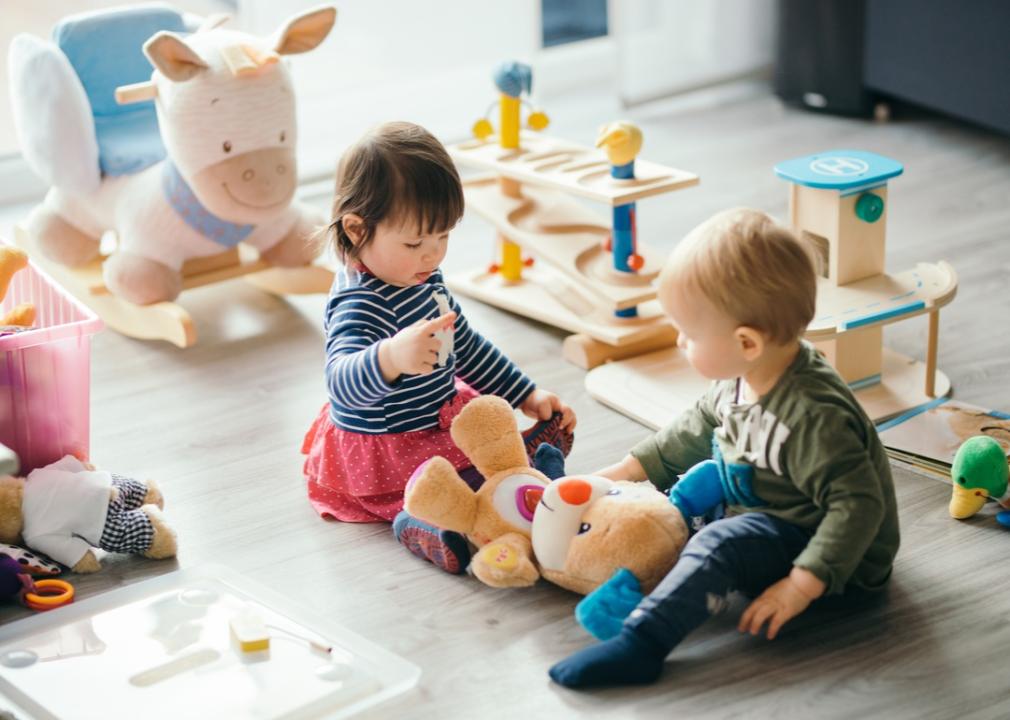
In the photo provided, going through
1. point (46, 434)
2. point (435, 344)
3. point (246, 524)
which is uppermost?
point (435, 344)

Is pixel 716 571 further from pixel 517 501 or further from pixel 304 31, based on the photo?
pixel 304 31

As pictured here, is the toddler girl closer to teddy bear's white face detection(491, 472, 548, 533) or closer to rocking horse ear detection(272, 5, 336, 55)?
teddy bear's white face detection(491, 472, 548, 533)

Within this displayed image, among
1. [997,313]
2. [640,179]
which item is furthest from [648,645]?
[997,313]

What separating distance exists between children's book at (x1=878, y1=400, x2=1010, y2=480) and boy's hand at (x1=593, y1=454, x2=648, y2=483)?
1.17 feet

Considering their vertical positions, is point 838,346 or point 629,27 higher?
point 629,27

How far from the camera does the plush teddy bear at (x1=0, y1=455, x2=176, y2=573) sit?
59.1 inches

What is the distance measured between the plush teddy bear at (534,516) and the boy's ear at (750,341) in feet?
0.63

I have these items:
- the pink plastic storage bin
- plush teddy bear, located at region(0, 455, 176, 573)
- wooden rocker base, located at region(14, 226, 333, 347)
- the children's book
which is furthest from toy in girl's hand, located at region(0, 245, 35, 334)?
the children's book

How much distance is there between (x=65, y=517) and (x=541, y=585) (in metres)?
0.52

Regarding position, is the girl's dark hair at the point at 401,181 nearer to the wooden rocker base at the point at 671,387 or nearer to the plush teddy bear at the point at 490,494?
the plush teddy bear at the point at 490,494

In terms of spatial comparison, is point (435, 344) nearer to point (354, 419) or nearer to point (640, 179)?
point (354, 419)

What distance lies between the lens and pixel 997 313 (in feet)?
6.77

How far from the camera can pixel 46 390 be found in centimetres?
157

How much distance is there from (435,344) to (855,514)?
17.4 inches
